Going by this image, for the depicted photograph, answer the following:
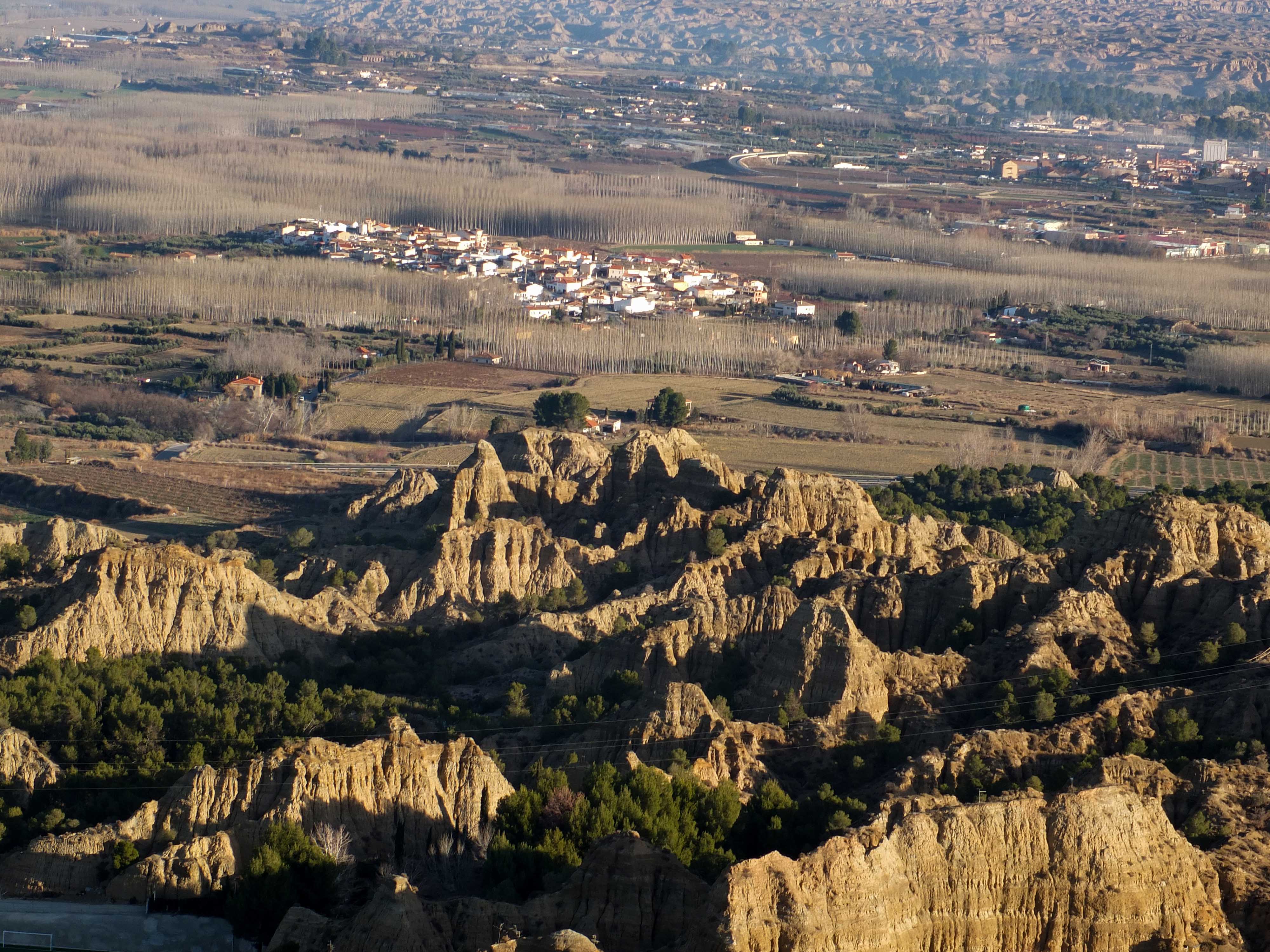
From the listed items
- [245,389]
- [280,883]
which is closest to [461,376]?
[245,389]

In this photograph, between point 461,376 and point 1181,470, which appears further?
point 461,376

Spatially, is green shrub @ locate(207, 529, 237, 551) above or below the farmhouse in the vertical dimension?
above

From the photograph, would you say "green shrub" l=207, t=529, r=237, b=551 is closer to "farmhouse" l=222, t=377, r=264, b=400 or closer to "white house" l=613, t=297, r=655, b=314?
"farmhouse" l=222, t=377, r=264, b=400

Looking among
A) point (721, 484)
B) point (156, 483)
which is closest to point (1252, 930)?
point (721, 484)

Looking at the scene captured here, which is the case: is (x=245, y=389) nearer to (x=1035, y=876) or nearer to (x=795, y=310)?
(x=795, y=310)

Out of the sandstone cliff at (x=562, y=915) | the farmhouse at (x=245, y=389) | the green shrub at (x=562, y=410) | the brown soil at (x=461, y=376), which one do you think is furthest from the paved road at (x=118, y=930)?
the brown soil at (x=461, y=376)

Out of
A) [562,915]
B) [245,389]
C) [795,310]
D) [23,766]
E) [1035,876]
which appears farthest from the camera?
[795,310]

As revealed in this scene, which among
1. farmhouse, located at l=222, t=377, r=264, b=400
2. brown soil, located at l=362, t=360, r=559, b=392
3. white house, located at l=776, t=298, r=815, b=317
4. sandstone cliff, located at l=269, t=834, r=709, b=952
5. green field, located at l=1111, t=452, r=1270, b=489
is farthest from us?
white house, located at l=776, t=298, r=815, b=317

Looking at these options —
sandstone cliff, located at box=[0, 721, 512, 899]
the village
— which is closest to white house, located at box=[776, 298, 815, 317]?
the village
